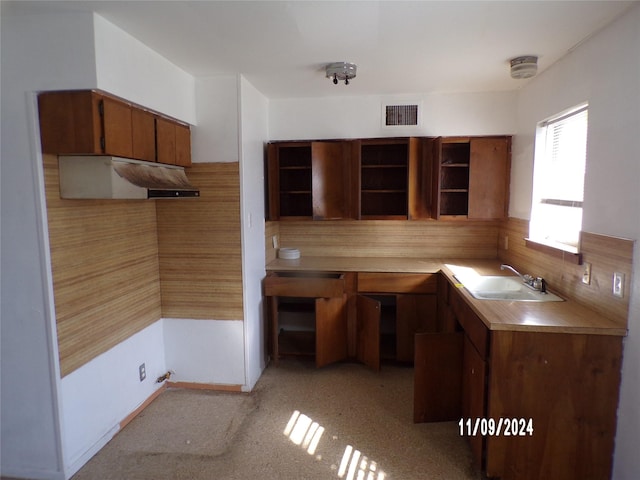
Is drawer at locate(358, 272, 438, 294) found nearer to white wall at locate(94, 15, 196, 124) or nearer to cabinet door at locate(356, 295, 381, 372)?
cabinet door at locate(356, 295, 381, 372)

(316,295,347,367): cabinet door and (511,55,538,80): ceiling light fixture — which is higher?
(511,55,538,80): ceiling light fixture

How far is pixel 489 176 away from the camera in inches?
123

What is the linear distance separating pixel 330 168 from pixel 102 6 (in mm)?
1972

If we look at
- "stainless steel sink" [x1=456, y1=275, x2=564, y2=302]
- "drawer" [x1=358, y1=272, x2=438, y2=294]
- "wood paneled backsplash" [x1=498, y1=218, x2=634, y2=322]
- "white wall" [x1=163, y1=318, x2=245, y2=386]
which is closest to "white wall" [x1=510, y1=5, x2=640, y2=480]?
"wood paneled backsplash" [x1=498, y1=218, x2=634, y2=322]

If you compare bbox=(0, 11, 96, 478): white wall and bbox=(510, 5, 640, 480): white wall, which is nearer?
bbox=(510, 5, 640, 480): white wall

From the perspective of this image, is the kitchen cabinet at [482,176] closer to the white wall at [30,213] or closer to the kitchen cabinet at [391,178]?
the kitchen cabinet at [391,178]

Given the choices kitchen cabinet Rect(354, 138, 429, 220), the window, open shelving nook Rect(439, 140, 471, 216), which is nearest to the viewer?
the window

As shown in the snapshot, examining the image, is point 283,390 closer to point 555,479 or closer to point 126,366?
point 126,366

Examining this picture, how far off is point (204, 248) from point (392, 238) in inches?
68.5

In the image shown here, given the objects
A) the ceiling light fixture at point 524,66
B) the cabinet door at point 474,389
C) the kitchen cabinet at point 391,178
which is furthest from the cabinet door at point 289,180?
the cabinet door at point 474,389

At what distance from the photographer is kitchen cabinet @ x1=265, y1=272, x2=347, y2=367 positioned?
3023 mm

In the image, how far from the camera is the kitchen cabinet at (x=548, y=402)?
1751 mm

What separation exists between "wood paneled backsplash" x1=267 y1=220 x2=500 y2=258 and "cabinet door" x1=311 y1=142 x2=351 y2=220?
313 mm
